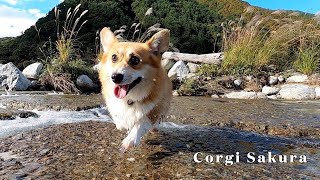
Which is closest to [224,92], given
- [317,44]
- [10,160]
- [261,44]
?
[261,44]

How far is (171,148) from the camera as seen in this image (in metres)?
2.98

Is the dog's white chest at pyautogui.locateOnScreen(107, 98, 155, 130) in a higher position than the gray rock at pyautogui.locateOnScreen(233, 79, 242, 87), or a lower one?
higher

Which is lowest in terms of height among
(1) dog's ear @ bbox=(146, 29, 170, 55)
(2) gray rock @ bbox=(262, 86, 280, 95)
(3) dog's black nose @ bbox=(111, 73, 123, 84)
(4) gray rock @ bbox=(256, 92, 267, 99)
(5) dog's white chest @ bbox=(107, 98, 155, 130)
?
(4) gray rock @ bbox=(256, 92, 267, 99)

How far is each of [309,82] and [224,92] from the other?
188cm

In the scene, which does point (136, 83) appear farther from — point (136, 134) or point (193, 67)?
point (193, 67)

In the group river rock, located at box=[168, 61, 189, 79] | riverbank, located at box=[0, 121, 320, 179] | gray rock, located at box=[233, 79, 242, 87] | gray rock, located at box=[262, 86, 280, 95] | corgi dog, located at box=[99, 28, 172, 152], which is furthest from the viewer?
river rock, located at box=[168, 61, 189, 79]

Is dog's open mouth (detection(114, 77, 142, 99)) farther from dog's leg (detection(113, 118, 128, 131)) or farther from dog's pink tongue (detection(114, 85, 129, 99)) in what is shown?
dog's leg (detection(113, 118, 128, 131))

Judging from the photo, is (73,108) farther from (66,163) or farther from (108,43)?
(66,163)

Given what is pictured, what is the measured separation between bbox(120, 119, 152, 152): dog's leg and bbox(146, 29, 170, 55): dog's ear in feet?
2.13

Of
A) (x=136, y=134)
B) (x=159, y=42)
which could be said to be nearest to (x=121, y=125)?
(x=136, y=134)

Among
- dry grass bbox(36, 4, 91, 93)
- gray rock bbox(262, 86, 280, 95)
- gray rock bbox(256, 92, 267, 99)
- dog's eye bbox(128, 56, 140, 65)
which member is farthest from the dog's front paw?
gray rock bbox(262, 86, 280, 95)

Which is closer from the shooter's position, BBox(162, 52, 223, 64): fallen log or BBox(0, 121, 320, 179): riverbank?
BBox(0, 121, 320, 179): riverbank

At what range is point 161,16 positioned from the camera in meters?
14.3

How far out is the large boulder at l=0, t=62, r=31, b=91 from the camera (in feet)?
28.3
